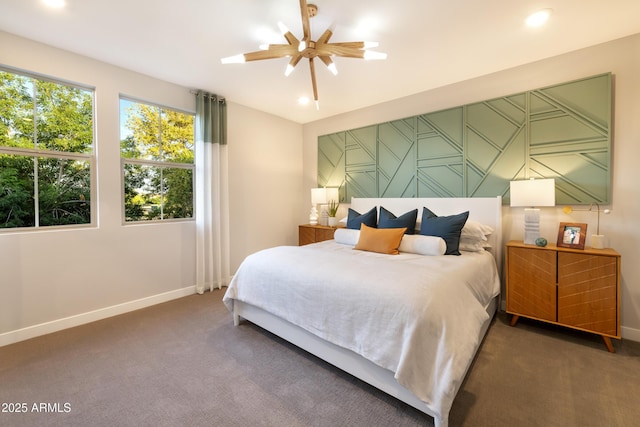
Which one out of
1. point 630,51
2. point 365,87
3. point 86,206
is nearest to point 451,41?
point 365,87

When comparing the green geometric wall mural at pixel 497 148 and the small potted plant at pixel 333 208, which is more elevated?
the green geometric wall mural at pixel 497 148

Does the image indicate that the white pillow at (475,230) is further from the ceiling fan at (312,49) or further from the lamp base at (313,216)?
the lamp base at (313,216)

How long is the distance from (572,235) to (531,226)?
30 centimetres

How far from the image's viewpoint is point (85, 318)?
271 centimetres

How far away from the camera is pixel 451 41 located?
2.41 metres

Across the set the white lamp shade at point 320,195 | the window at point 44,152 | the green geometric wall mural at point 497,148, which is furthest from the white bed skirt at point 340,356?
the white lamp shade at point 320,195

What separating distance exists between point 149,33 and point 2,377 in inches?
113

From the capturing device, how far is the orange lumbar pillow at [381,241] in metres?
2.72

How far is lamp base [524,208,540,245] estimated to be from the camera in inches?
101

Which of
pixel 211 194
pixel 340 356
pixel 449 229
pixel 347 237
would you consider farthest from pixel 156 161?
pixel 449 229

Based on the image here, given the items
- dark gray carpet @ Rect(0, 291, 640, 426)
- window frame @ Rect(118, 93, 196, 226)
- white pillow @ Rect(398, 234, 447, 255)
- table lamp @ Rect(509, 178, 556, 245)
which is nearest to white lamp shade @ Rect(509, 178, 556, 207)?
table lamp @ Rect(509, 178, 556, 245)

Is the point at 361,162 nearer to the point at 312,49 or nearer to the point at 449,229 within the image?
the point at 449,229

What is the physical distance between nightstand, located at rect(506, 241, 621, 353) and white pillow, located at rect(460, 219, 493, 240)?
254mm

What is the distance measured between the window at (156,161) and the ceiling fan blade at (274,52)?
1.88 metres
